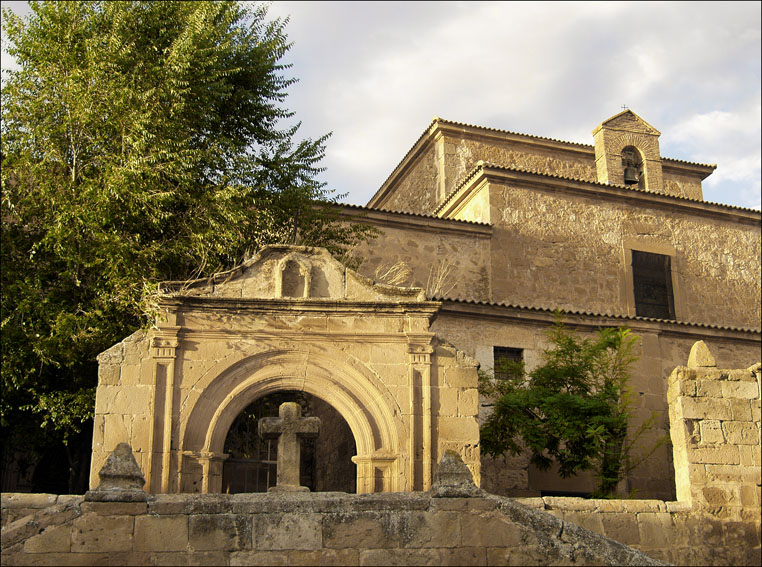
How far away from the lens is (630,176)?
20016mm

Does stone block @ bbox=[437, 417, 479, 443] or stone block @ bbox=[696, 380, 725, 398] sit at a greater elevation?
stone block @ bbox=[696, 380, 725, 398]

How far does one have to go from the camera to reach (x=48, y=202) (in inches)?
500

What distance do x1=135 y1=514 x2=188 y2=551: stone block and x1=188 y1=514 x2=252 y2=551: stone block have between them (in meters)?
0.06

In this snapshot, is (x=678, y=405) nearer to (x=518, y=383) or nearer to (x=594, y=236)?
(x=518, y=383)

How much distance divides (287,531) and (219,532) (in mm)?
509

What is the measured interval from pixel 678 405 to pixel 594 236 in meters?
9.15

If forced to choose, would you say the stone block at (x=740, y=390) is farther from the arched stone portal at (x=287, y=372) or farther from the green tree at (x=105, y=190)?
the green tree at (x=105, y=190)

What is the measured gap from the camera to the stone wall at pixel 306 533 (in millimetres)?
6418

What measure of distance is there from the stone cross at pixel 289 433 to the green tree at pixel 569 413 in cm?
432

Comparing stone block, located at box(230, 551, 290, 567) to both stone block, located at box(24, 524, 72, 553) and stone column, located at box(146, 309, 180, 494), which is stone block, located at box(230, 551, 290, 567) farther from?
stone column, located at box(146, 309, 180, 494)

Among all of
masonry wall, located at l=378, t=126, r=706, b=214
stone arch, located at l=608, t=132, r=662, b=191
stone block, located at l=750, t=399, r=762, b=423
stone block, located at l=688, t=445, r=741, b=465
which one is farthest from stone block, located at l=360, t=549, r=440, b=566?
stone arch, located at l=608, t=132, r=662, b=191

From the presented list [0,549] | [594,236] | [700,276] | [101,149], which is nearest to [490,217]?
[594,236]

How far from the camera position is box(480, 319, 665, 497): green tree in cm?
1219

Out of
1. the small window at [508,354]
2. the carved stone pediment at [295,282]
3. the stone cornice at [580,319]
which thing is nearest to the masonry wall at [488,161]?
the stone cornice at [580,319]
